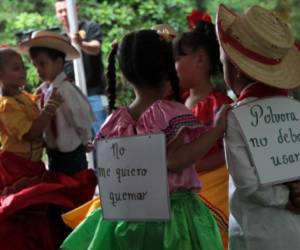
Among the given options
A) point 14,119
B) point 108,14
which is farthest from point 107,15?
point 14,119

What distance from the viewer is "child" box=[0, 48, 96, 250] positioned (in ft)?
9.10

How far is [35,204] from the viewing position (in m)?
2.74

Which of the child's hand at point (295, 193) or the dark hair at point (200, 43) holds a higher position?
the dark hair at point (200, 43)

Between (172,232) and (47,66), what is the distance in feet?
4.22

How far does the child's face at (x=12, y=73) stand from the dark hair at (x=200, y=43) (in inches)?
29.5

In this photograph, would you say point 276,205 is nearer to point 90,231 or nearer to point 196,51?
point 90,231

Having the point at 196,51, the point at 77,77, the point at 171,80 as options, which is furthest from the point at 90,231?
the point at 77,77

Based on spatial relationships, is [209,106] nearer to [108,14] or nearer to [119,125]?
[119,125]

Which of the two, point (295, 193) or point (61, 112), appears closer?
→ point (295, 193)

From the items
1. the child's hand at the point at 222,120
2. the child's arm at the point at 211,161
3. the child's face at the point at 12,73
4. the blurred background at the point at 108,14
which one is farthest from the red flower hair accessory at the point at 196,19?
the blurred background at the point at 108,14

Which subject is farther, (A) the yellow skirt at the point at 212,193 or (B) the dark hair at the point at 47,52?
(B) the dark hair at the point at 47,52

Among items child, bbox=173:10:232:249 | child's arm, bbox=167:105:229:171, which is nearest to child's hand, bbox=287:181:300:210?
child's arm, bbox=167:105:229:171

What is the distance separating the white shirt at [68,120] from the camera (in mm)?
2884

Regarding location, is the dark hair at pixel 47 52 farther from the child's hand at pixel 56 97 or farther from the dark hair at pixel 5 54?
the child's hand at pixel 56 97
